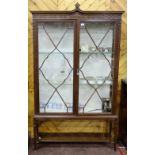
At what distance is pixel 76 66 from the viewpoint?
8.30ft

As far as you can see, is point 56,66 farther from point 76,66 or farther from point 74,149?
point 74,149

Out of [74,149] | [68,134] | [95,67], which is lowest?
[74,149]

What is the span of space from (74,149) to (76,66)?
110 cm

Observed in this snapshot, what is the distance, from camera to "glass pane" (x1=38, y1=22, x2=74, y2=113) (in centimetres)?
258

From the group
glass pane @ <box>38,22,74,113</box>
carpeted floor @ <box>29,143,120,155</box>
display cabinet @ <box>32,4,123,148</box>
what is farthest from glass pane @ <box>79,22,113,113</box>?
carpeted floor @ <box>29,143,120,155</box>

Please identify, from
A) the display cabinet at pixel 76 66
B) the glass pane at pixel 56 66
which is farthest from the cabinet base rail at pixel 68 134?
the glass pane at pixel 56 66

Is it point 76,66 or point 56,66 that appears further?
point 56,66

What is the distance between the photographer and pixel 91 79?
2.67 m

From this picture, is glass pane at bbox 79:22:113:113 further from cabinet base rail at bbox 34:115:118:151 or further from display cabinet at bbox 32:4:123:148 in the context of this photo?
cabinet base rail at bbox 34:115:118:151

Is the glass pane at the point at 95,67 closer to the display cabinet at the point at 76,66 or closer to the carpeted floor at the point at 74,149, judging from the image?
the display cabinet at the point at 76,66

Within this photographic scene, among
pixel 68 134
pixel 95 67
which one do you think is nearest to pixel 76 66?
pixel 95 67
